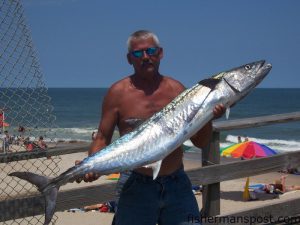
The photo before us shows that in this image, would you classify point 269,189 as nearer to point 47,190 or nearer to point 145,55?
point 145,55

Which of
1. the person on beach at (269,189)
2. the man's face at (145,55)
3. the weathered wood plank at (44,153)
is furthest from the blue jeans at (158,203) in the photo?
the person on beach at (269,189)

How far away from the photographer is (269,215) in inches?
184

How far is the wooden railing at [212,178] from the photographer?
3639mm

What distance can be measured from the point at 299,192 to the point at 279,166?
9.11 m

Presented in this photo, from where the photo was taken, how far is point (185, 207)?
129 inches

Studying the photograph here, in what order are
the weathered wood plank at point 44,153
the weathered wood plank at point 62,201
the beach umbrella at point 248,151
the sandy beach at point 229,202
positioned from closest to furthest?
the weathered wood plank at point 62,201 → the weathered wood plank at point 44,153 → the sandy beach at point 229,202 → the beach umbrella at point 248,151

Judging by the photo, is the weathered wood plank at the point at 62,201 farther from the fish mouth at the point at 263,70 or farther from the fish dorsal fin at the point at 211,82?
the fish mouth at the point at 263,70

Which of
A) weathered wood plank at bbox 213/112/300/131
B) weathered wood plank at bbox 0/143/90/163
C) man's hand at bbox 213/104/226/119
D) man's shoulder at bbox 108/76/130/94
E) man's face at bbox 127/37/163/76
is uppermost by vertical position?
man's face at bbox 127/37/163/76

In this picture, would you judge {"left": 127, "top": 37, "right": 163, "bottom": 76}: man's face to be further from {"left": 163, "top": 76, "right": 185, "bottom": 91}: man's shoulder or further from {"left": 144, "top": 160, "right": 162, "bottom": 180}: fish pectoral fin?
{"left": 144, "top": 160, "right": 162, "bottom": 180}: fish pectoral fin

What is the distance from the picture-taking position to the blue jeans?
3.26 meters

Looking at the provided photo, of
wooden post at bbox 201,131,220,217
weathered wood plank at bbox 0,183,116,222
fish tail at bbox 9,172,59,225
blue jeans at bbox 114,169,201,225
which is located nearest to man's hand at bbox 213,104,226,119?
blue jeans at bbox 114,169,201,225

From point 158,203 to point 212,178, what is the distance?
3.74 ft

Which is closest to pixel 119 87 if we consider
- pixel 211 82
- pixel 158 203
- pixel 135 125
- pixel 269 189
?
pixel 135 125

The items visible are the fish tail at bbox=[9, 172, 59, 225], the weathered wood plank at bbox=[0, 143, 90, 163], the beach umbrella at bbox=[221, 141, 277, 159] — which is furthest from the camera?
the beach umbrella at bbox=[221, 141, 277, 159]
